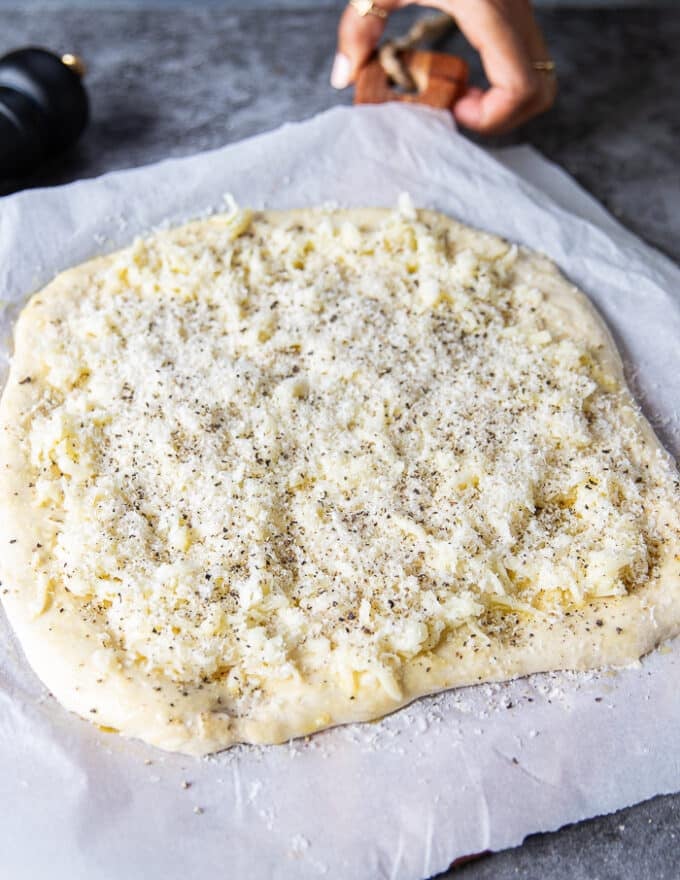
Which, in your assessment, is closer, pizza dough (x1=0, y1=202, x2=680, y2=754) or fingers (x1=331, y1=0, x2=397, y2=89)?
pizza dough (x1=0, y1=202, x2=680, y2=754)

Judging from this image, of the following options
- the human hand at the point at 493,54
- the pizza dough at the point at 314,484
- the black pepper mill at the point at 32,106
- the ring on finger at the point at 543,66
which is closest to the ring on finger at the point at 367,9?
the human hand at the point at 493,54

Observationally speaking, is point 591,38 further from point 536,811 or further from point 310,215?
point 536,811

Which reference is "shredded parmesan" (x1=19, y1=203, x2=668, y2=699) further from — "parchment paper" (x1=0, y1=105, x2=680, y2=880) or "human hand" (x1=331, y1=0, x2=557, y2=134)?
"human hand" (x1=331, y1=0, x2=557, y2=134)

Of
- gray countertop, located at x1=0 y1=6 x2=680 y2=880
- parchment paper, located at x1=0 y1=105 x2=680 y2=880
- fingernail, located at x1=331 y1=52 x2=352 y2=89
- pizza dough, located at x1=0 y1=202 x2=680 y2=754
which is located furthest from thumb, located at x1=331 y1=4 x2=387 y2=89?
parchment paper, located at x1=0 y1=105 x2=680 y2=880

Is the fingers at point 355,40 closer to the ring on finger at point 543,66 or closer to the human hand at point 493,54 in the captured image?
the human hand at point 493,54

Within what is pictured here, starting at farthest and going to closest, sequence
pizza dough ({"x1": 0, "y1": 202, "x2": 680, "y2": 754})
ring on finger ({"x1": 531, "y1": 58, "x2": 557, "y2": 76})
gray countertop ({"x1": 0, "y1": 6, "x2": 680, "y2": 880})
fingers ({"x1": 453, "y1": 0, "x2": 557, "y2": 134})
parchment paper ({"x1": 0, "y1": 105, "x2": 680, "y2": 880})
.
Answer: gray countertop ({"x1": 0, "y1": 6, "x2": 680, "y2": 880}) < ring on finger ({"x1": 531, "y1": 58, "x2": 557, "y2": 76}) < fingers ({"x1": 453, "y1": 0, "x2": 557, "y2": 134}) < pizza dough ({"x1": 0, "y1": 202, "x2": 680, "y2": 754}) < parchment paper ({"x1": 0, "y1": 105, "x2": 680, "y2": 880})

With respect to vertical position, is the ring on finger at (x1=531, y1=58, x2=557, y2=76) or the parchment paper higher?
the ring on finger at (x1=531, y1=58, x2=557, y2=76)

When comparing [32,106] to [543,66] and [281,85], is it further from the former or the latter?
[543,66]
